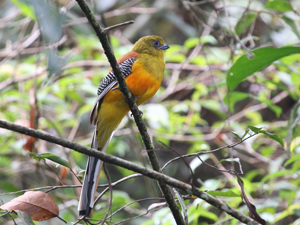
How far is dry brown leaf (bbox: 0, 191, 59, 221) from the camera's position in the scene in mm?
1628

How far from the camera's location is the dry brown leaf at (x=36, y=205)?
1628 millimetres

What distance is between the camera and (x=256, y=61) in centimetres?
212

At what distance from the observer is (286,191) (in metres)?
3.05

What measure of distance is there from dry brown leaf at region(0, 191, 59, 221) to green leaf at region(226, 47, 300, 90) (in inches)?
53.1

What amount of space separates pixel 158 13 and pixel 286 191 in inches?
159

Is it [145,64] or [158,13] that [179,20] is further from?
[145,64]

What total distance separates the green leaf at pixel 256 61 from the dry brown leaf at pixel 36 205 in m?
1.35

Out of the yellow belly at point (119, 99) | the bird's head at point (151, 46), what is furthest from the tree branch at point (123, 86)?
the bird's head at point (151, 46)

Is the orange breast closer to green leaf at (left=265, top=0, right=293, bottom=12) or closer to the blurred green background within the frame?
the blurred green background

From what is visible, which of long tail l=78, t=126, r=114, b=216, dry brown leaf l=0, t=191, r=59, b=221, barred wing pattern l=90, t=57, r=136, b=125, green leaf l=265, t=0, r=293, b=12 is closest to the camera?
dry brown leaf l=0, t=191, r=59, b=221

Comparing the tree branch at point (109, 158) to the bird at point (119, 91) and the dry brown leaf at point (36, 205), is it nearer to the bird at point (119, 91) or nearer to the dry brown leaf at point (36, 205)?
the dry brown leaf at point (36, 205)

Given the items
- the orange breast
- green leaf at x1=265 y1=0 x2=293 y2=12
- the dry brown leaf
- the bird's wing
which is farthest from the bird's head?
the dry brown leaf

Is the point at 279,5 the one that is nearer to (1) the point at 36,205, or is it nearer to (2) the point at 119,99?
(2) the point at 119,99

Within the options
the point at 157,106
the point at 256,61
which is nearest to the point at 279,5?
the point at 256,61
